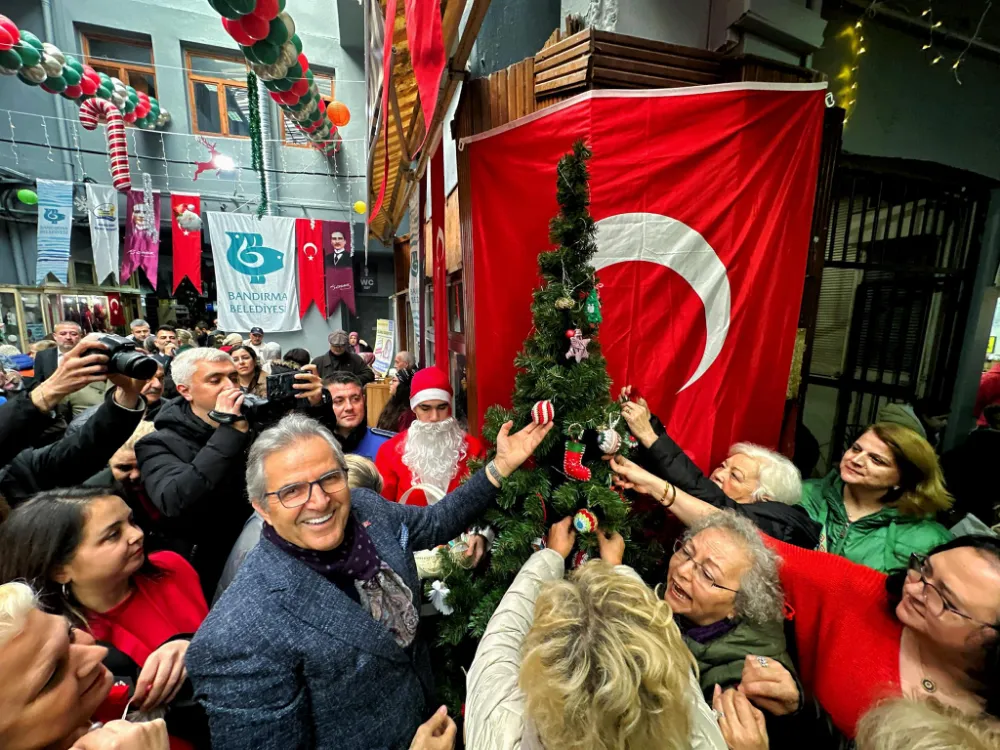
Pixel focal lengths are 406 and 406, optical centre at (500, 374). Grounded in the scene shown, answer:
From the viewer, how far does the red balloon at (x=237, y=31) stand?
3.50 meters

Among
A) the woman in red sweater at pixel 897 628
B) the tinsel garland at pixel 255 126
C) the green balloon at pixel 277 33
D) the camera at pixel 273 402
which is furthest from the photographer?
the tinsel garland at pixel 255 126

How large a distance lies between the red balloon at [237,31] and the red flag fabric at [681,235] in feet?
9.54

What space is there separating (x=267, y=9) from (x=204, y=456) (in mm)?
3775

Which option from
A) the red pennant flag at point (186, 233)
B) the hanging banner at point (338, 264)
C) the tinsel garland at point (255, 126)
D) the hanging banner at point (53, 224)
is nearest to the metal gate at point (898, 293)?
the tinsel garland at point (255, 126)

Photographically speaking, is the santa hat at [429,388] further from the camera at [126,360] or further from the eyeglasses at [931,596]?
the eyeglasses at [931,596]

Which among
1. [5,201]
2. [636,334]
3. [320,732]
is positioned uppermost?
[5,201]

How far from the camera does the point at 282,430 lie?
1.26 metres

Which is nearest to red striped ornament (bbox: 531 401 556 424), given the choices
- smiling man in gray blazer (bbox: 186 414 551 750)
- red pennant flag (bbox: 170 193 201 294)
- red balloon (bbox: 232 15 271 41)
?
smiling man in gray blazer (bbox: 186 414 551 750)

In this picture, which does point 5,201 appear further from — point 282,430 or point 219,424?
point 282,430

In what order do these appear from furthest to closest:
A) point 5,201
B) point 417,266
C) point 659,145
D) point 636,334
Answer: point 5,201, point 417,266, point 636,334, point 659,145

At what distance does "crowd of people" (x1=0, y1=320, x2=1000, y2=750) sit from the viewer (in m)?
0.84

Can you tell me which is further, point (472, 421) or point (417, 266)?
point (417, 266)

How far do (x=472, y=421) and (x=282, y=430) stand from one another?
1691 mm

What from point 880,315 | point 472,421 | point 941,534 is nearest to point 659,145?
point 472,421
